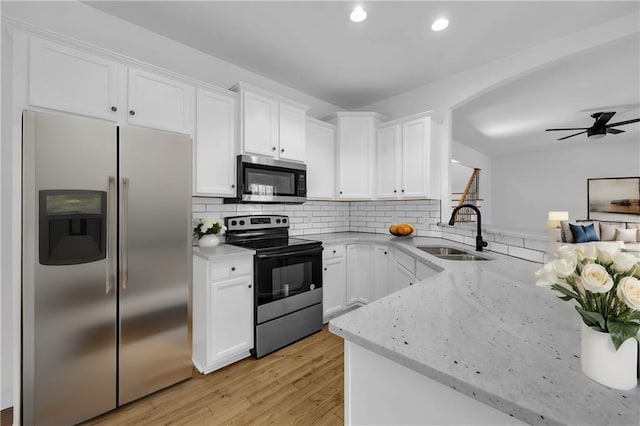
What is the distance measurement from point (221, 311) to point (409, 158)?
2508mm

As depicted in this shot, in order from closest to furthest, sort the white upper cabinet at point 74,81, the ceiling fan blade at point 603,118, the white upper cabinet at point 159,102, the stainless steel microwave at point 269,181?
the white upper cabinet at point 74,81
the white upper cabinet at point 159,102
the stainless steel microwave at point 269,181
the ceiling fan blade at point 603,118

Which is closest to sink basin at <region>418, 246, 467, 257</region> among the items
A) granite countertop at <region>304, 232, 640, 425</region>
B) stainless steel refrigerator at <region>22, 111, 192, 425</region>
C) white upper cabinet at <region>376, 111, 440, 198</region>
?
white upper cabinet at <region>376, 111, 440, 198</region>

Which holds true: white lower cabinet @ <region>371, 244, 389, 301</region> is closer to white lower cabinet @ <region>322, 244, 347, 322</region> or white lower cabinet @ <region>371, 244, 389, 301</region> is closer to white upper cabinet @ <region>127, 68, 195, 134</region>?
white lower cabinet @ <region>322, 244, 347, 322</region>

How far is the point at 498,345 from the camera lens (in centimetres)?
73

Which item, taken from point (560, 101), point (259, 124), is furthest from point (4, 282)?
point (560, 101)

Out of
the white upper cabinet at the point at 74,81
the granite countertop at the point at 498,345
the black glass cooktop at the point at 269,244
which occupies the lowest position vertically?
the granite countertop at the point at 498,345

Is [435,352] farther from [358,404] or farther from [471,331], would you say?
[358,404]

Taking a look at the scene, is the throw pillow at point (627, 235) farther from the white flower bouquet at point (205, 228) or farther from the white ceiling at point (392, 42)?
the white flower bouquet at point (205, 228)

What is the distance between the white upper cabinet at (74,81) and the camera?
155cm

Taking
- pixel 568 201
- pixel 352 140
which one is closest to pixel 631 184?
pixel 568 201

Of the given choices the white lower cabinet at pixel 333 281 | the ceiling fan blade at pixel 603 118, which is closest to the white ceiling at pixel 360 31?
the white lower cabinet at pixel 333 281

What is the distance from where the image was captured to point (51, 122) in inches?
57.7

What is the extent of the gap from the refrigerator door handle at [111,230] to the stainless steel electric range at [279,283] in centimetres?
94

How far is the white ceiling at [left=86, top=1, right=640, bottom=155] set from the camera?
6.60ft
